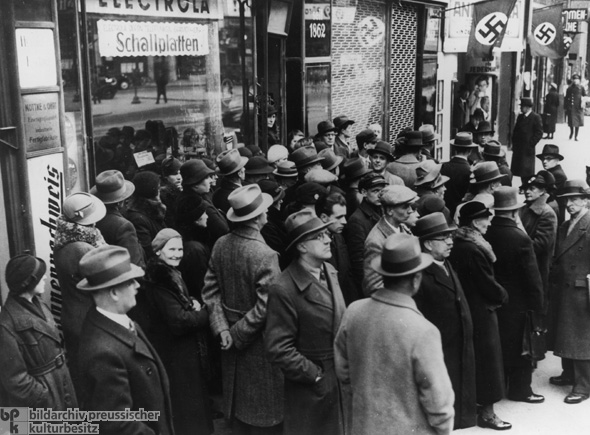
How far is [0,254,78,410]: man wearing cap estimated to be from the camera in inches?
167

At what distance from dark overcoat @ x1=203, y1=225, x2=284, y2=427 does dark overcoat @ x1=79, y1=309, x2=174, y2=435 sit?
1.14m

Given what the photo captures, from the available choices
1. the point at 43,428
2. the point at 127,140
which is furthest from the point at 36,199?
the point at 43,428

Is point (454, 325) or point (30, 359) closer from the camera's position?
point (30, 359)

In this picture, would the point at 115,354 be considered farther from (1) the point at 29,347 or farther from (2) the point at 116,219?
(2) the point at 116,219

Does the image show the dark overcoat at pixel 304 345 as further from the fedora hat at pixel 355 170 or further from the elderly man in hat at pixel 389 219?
the fedora hat at pixel 355 170

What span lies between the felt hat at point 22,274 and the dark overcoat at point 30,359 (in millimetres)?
85

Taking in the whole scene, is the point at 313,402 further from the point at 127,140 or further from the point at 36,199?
the point at 127,140

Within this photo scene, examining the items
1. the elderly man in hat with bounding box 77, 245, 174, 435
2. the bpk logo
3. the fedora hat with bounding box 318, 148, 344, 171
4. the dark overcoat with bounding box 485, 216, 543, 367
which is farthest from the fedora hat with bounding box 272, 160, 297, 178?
the bpk logo

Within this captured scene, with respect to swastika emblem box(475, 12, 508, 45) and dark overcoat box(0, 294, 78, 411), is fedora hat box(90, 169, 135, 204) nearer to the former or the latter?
dark overcoat box(0, 294, 78, 411)

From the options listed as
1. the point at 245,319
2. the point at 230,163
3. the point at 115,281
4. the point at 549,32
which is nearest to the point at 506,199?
the point at 230,163

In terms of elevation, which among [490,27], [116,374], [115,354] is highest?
[490,27]

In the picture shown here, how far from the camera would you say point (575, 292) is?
670 cm

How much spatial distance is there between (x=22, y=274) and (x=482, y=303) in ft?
11.5

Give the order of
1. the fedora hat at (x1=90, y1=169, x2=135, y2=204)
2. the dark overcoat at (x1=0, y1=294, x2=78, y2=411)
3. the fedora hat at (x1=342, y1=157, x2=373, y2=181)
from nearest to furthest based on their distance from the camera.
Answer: the dark overcoat at (x1=0, y1=294, x2=78, y2=411) → the fedora hat at (x1=90, y1=169, x2=135, y2=204) → the fedora hat at (x1=342, y1=157, x2=373, y2=181)
